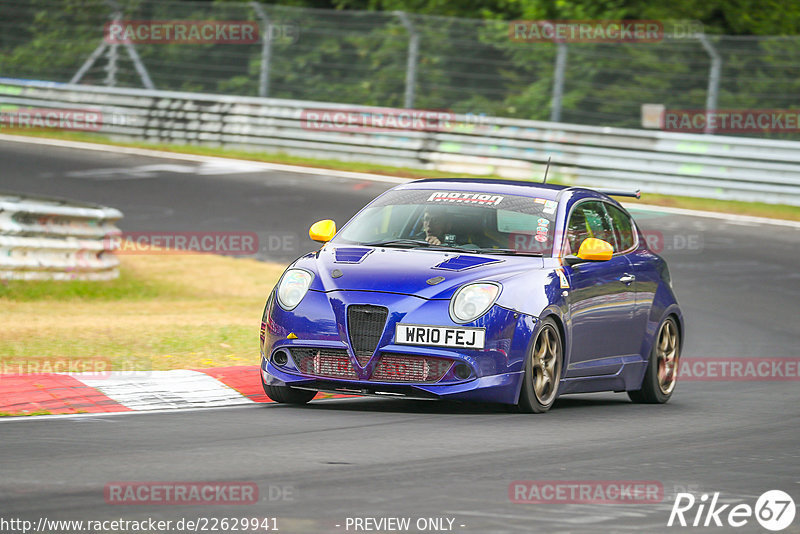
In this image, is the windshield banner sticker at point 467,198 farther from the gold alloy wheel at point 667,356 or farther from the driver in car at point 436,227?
the gold alloy wheel at point 667,356

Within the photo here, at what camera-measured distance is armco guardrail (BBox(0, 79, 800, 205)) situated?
23.2 metres

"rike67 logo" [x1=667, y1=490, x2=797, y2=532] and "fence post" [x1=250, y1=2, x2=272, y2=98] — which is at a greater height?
"fence post" [x1=250, y1=2, x2=272, y2=98]

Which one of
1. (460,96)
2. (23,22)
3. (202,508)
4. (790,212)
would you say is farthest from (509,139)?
(202,508)

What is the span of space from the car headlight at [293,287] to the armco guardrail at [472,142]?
595 inches

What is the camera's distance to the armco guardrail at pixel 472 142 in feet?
76.1

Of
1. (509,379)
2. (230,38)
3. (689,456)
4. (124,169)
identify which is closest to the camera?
(689,456)

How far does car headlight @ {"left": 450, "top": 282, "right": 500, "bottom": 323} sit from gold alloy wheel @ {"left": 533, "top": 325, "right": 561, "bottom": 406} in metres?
0.50

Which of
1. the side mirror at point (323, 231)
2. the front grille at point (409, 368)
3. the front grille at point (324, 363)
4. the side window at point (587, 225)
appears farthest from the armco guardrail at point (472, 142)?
the front grille at point (324, 363)

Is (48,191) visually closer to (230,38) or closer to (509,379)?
(230,38)

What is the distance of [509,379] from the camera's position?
870 centimetres

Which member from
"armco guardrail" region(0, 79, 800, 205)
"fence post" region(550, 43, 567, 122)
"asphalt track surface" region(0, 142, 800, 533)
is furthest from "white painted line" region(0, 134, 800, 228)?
"asphalt track surface" region(0, 142, 800, 533)

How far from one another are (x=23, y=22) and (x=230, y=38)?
4.66 meters

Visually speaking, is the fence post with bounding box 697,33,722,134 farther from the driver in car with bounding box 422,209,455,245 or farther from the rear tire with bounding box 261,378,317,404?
the rear tire with bounding box 261,378,317,404

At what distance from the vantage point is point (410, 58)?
26.6 meters
